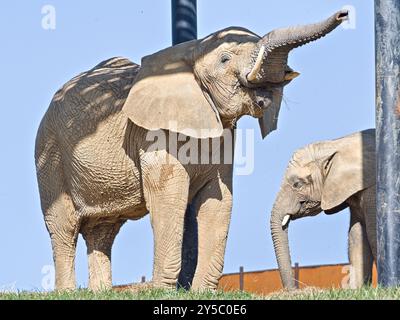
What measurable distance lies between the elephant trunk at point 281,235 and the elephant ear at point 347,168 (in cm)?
41

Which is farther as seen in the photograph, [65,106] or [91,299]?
[65,106]

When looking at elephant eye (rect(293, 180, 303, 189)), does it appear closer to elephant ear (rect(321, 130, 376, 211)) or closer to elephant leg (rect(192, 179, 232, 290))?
elephant ear (rect(321, 130, 376, 211))

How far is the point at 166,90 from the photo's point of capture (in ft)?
43.6

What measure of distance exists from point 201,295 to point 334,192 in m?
4.40

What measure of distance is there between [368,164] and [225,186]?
2523 mm

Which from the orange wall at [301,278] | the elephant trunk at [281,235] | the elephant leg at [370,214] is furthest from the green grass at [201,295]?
the orange wall at [301,278]

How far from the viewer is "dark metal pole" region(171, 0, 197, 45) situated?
14703mm

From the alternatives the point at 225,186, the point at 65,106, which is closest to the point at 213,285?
the point at 225,186

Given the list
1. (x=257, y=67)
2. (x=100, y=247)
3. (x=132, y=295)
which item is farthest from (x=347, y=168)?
(x=132, y=295)

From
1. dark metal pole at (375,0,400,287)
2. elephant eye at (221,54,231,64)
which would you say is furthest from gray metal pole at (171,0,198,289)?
dark metal pole at (375,0,400,287)

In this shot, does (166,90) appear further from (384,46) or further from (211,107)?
(384,46)

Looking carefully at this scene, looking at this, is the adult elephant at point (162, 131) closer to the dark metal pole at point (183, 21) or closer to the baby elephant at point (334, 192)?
the dark metal pole at point (183, 21)

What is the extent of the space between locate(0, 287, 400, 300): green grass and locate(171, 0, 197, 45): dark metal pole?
3438mm
